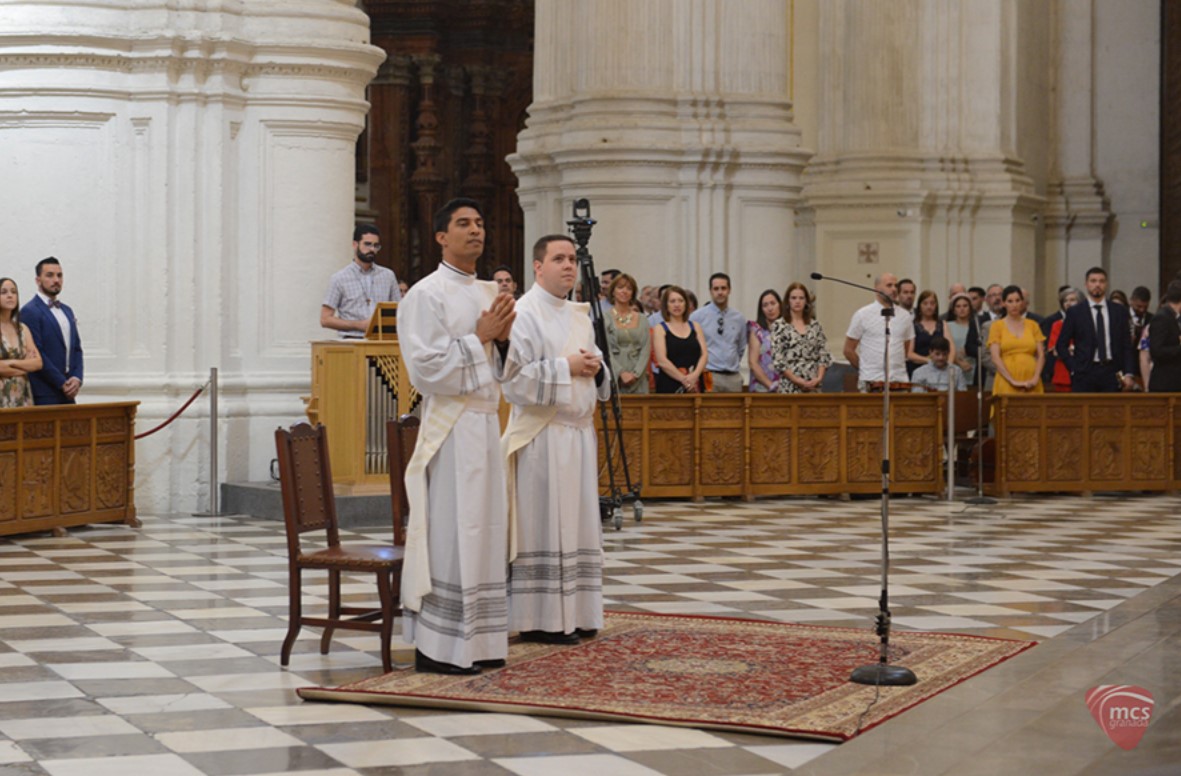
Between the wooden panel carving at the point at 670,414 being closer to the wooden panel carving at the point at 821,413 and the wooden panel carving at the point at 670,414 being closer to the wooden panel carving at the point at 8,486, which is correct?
the wooden panel carving at the point at 821,413

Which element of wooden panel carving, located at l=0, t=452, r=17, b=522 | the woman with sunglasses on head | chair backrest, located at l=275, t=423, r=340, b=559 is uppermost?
the woman with sunglasses on head

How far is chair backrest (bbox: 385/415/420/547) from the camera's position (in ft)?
25.5

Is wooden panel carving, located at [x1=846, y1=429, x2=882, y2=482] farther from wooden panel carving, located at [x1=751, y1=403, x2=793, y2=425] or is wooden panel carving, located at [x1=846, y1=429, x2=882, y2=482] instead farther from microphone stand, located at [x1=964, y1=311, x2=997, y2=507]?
microphone stand, located at [x1=964, y1=311, x2=997, y2=507]

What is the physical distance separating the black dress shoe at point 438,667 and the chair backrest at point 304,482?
666mm

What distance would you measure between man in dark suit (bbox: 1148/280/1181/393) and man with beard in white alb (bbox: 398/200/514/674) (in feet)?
29.9

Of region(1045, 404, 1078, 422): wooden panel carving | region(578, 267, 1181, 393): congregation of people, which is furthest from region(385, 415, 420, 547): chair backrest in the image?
Result: region(1045, 404, 1078, 422): wooden panel carving

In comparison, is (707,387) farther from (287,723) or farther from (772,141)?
(287,723)

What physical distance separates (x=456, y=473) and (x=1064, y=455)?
892 centimetres

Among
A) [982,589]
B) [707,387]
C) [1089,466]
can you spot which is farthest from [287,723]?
[1089,466]

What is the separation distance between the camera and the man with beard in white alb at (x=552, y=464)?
7672 millimetres

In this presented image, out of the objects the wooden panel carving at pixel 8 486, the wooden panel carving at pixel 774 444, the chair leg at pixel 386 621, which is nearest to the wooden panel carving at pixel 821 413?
the wooden panel carving at pixel 774 444

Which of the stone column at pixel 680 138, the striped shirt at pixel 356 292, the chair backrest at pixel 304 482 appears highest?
the stone column at pixel 680 138

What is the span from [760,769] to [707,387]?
29.4 ft

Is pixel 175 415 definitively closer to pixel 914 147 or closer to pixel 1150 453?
pixel 1150 453
